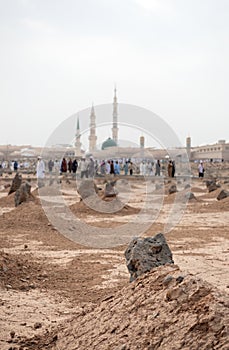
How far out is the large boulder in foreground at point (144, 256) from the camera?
5570 mm

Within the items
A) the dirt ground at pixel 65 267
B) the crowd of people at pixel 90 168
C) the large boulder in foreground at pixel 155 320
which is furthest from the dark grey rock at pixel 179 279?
the crowd of people at pixel 90 168

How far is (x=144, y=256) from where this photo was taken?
565 centimetres

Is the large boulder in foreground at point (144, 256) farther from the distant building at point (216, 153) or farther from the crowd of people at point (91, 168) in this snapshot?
the distant building at point (216, 153)

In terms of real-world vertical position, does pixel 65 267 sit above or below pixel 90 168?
below

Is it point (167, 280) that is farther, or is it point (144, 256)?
point (144, 256)

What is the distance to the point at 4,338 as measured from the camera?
13.7 ft

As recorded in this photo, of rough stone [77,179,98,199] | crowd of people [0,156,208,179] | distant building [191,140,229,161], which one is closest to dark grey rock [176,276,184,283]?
rough stone [77,179,98,199]

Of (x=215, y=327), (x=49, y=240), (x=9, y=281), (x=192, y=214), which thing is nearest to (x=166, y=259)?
(x=9, y=281)

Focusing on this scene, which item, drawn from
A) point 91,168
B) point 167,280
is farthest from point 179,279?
point 91,168

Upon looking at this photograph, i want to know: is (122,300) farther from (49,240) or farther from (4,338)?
(49,240)

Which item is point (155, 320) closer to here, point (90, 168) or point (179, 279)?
point (179, 279)

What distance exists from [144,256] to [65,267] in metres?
2.02

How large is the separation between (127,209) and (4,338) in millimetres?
11324

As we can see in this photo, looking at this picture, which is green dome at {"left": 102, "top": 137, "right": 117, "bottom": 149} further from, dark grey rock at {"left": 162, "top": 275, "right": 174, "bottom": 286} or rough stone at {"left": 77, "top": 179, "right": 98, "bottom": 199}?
dark grey rock at {"left": 162, "top": 275, "right": 174, "bottom": 286}
